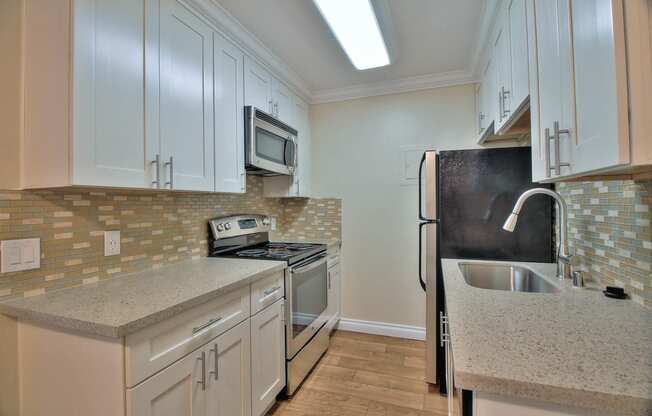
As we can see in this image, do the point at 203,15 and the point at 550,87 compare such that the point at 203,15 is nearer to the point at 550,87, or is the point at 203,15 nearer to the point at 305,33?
the point at 305,33

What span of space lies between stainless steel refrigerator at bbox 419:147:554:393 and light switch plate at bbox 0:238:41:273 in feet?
6.63

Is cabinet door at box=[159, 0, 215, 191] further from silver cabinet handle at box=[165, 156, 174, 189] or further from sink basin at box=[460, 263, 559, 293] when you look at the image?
sink basin at box=[460, 263, 559, 293]

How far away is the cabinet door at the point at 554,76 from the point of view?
837mm

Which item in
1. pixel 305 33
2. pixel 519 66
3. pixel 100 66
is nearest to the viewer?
pixel 100 66

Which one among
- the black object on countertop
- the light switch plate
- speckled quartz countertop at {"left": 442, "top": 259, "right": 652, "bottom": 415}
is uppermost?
the light switch plate

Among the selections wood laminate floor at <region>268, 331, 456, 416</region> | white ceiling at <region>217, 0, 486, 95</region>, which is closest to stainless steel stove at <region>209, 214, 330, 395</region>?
wood laminate floor at <region>268, 331, 456, 416</region>

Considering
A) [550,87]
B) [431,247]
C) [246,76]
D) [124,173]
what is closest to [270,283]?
[124,173]

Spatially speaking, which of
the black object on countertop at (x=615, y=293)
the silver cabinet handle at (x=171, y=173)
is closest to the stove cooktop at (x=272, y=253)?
the silver cabinet handle at (x=171, y=173)

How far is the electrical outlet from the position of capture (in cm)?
139

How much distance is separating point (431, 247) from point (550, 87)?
3.99 feet

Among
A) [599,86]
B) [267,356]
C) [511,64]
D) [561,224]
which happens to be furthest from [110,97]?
[561,224]

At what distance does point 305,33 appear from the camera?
195 centimetres

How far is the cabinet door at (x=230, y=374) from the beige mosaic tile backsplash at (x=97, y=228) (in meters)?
0.65

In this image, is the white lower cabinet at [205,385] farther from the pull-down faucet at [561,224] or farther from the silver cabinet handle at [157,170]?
the pull-down faucet at [561,224]
